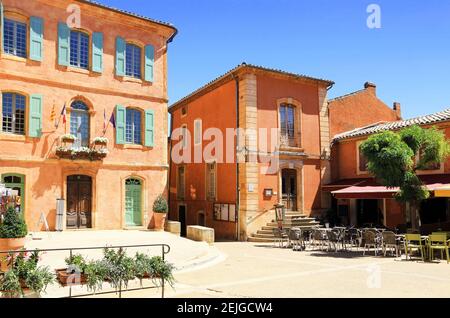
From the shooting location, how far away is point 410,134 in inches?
555

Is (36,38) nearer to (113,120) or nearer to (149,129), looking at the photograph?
(113,120)

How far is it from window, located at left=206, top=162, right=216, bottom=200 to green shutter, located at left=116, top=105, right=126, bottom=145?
6.35m

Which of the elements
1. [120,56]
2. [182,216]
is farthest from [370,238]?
[182,216]

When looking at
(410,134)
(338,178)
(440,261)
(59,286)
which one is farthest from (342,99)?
(59,286)

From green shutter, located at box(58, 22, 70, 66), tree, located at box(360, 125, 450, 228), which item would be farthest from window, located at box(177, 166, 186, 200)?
tree, located at box(360, 125, 450, 228)

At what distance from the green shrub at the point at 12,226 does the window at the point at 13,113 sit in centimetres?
676

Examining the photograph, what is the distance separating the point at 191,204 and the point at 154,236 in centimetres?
930

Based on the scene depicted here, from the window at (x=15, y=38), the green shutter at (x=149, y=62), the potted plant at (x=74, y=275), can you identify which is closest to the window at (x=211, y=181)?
the green shutter at (x=149, y=62)

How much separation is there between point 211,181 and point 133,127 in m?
Result: 6.36

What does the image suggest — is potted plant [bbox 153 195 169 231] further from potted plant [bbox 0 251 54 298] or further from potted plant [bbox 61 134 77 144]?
potted plant [bbox 0 251 54 298]

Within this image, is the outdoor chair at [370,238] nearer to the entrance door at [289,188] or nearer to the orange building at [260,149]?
the orange building at [260,149]

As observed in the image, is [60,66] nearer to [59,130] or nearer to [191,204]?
[59,130]

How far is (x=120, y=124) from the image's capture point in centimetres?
1759

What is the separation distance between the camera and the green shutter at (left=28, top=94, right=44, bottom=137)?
1554 cm
